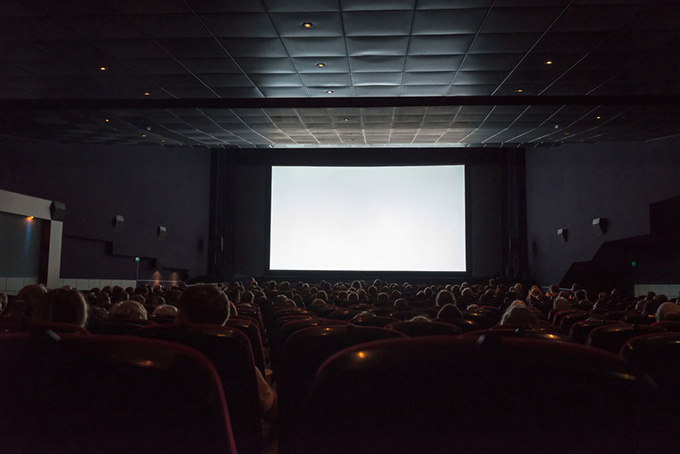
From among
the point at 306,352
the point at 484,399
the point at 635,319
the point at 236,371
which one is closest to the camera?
the point at 484,399

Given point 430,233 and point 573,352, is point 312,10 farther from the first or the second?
point 430,233

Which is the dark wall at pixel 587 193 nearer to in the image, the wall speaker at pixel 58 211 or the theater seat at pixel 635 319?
the theater seat at pixel 635 319

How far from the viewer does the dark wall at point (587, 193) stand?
13336 millimetres

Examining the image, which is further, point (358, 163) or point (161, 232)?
point (358, 163)

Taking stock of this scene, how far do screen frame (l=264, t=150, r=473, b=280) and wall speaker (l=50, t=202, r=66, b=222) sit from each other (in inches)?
421

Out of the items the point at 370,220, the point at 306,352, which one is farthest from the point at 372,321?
the point at 370,220

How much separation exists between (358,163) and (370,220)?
282 cm

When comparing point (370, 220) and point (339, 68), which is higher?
point (339, 68)

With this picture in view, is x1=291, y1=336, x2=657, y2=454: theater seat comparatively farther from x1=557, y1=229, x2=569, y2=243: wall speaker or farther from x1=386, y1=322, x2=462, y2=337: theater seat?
x1=557, y1=229, x2=569, y2=243: wall speaker

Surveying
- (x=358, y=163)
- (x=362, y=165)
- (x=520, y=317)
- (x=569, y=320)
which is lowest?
(x=569, y=320)

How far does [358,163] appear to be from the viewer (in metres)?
23.6

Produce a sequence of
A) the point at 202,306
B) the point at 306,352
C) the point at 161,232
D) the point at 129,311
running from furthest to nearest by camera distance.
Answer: the point at 161,232
the point at 129,311
the point at 202,306
the point at 306,352

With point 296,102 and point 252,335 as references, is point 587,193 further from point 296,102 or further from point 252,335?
point 252,335

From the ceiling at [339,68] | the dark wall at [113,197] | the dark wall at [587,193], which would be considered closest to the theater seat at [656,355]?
the ceiling at [339,68]
